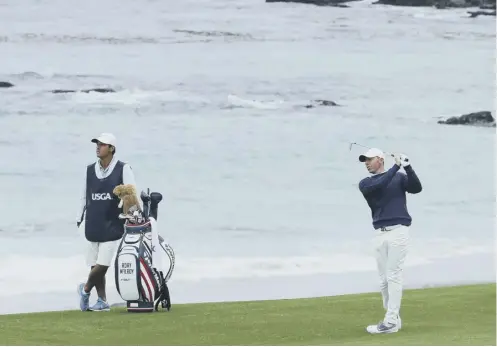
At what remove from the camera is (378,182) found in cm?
823

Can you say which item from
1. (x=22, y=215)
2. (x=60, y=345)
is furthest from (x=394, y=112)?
(x=60, y=345)

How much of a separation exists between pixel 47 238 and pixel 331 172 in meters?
3.69

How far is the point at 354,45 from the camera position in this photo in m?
17.7

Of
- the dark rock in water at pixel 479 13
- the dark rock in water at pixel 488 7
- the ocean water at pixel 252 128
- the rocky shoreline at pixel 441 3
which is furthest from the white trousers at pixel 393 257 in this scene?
the dark rock in water at pixel 488 7

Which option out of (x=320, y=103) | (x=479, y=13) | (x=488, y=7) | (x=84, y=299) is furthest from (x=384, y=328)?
(x=488, y=7)

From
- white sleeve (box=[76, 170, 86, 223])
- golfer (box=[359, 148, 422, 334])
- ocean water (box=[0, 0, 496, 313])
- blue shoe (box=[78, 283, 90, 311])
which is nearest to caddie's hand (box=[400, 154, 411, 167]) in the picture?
golfer (box=[359, 148, 422, 334])

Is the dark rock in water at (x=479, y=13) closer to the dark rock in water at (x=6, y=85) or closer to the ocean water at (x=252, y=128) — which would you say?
the ocean water at (x=252, y=128)

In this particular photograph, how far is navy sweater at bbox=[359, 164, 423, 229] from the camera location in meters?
8.22

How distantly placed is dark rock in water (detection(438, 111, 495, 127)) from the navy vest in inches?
333

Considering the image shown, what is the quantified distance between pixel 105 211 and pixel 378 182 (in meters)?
2.16

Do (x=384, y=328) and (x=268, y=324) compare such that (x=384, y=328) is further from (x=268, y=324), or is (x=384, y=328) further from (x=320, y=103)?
(x=320, y=103)

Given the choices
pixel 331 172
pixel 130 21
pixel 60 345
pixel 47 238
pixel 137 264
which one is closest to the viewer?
pixel 60 345

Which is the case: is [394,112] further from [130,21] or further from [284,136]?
[130,21]

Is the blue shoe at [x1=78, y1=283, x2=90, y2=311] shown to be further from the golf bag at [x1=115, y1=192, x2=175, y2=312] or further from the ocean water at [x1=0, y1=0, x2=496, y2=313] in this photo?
the ocean water at [x1=0, y1=0, x2=496, y2=313]
